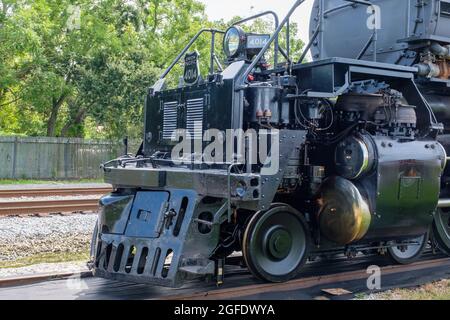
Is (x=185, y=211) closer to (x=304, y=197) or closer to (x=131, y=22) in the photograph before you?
(x=304, y=197)

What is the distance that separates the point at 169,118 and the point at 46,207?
5418 mm

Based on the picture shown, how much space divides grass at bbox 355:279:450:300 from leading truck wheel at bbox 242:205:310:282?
0.94 metres

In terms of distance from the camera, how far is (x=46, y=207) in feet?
36.2

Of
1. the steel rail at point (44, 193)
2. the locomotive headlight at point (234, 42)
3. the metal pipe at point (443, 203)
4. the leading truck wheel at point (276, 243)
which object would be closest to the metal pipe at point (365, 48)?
the locomotive headlight at point (234, 42)

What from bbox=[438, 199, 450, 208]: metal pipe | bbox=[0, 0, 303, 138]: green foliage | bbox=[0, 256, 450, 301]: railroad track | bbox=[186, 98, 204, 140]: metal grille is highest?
bbox=[0, 0, 303, 138]: green foliage

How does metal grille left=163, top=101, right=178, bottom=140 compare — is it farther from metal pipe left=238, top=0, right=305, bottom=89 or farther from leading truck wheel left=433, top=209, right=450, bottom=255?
leading truck wheel left=433, top=209, right=450, bottom=255

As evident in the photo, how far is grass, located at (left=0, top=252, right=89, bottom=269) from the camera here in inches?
275

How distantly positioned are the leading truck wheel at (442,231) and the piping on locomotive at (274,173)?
0.94m

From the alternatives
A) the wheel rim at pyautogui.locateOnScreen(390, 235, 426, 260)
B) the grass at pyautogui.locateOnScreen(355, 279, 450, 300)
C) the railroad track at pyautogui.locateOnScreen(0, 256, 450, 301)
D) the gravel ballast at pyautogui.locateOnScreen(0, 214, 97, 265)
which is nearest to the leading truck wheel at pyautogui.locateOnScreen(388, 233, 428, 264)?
the wheel rim at pyautogui.locateOnScreen(390, 235, 426, 260)

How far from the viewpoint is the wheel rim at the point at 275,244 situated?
5.56 metres

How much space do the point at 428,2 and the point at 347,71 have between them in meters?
1.78

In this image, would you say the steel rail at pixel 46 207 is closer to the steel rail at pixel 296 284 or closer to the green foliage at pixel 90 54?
the steel rail at pixel 296 284

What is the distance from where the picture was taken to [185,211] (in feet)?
17.9

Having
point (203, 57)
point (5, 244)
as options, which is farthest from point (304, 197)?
point (203, 57)
